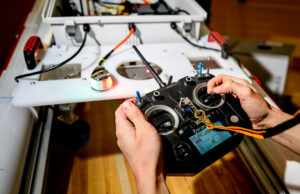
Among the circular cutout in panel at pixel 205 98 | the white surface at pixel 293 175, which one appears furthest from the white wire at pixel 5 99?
the white surface at pixel 293 175

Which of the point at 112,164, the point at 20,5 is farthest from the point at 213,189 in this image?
the point at 20,5

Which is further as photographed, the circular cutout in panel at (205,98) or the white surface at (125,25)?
the white surface at (125,25)

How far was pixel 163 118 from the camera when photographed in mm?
577

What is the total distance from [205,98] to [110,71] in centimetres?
35

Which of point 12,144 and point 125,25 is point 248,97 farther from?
point 12,144

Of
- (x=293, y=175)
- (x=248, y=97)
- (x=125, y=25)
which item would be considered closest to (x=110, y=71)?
(x=125, y=25)

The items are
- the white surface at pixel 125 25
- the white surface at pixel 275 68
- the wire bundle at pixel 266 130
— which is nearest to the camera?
the wire bundle at pixel 266 130

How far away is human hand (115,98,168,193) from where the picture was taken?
0.49 m

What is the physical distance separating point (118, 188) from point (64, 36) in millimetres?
631

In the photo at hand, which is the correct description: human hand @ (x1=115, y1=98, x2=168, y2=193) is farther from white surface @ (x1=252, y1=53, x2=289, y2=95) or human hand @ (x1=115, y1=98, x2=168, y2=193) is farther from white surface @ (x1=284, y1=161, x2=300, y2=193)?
white surface @ (x1=252, y1=53, x2=289, y2=95)

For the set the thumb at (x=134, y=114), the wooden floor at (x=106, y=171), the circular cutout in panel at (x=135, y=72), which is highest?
the thumb at (x=134, y=114)

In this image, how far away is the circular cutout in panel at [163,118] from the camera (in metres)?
0.56

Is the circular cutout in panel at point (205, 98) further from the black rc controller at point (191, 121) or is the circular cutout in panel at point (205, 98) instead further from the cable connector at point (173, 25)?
the cable connector at point (173, 25)

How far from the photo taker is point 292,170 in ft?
2.24
